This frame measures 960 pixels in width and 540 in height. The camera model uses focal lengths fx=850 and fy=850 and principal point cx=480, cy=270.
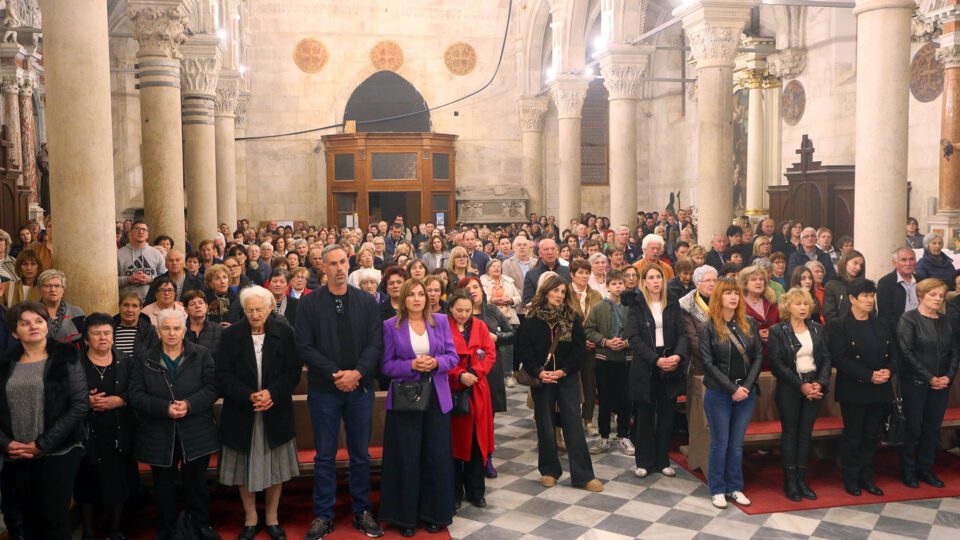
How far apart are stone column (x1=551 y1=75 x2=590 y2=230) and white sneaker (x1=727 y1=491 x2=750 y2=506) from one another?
44.3 feet

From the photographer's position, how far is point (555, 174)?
25609 millimetres

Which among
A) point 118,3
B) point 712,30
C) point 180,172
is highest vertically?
point 118,3

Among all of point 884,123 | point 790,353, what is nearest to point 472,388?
point 790,353

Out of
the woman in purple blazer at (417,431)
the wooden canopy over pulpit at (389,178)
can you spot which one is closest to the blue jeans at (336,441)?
the woman in purple blazer at (417,431)

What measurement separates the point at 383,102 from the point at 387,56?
131 centimetres

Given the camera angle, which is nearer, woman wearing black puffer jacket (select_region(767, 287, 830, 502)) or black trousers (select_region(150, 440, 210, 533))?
black trousers (select_region(150, 440, 210, 533))

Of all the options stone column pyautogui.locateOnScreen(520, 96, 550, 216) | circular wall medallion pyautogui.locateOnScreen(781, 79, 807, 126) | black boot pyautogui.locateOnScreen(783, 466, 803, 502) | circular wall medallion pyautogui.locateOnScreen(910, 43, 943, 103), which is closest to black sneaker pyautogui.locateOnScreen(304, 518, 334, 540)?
black boot pyautogui.locateOnScreen(783, 466, 803, 502)

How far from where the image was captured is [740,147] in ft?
66.4

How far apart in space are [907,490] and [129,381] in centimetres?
555

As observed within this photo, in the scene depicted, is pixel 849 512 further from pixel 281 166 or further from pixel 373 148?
pixel 281 166

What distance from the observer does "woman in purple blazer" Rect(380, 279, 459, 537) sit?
18.2 ft

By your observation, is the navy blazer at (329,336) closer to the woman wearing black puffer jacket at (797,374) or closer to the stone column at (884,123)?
the woman wearing black puffer jacket at (797,374)

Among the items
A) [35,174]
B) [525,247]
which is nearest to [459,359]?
[525,247]

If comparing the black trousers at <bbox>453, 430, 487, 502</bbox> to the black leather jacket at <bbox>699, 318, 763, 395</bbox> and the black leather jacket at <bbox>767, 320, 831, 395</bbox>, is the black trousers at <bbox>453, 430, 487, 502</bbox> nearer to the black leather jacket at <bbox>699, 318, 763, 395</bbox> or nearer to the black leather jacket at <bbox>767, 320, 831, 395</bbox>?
the black leather jacket at <bbox>699, 318, 763, 395</bbox>
